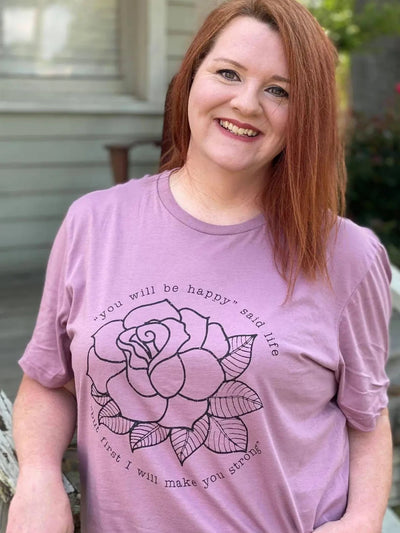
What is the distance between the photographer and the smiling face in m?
1.46

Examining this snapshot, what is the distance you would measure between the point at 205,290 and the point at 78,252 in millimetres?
248

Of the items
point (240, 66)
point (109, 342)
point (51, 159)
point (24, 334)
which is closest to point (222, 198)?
point (240, 66)

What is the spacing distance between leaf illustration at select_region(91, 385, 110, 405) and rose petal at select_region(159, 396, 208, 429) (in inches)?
4.1

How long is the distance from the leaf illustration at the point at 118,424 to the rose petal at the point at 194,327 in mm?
157

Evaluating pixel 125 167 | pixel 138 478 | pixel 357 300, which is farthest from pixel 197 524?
pixel 125 167

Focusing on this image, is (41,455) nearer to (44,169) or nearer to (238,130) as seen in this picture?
(238,130)

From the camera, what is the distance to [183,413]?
1.42 metres

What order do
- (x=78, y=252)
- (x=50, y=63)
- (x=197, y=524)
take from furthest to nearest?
(x=50, y=63) < (x=78, y=252) < (x=197, y=524)

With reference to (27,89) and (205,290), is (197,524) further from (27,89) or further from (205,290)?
(27,89)

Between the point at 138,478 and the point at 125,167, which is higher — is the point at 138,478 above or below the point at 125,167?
above

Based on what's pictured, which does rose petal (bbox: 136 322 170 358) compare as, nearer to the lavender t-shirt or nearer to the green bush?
the lavender t-shirt

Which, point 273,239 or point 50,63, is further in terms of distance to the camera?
point 50,63

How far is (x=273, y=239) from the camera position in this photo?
1.54 m

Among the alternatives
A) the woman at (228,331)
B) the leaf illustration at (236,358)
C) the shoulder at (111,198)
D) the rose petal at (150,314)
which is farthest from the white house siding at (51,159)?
the leaf illustration at (236,358)
